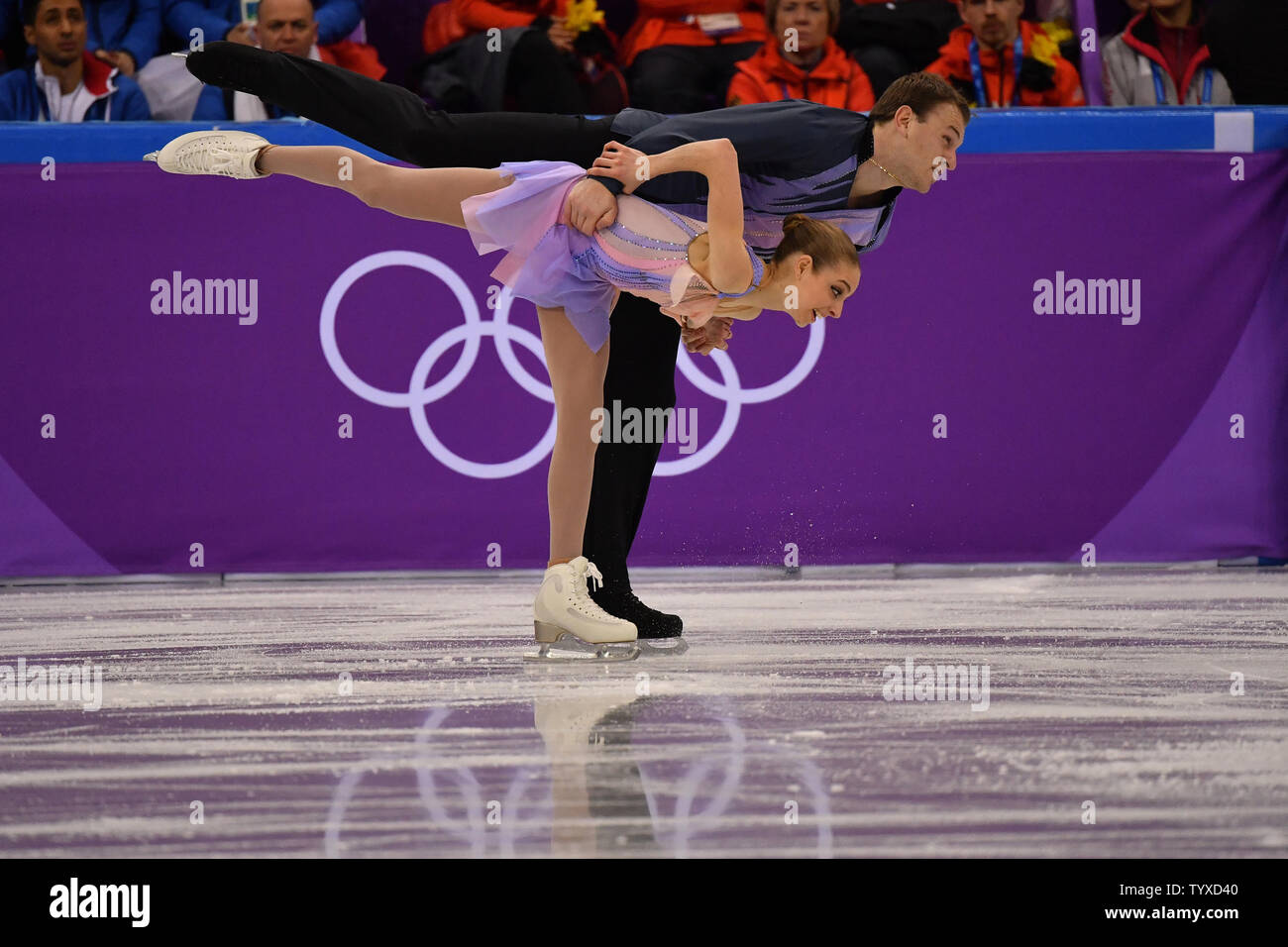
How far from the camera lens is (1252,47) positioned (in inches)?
197

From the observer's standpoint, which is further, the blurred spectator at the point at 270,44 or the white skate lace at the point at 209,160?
the blurred spectator at the point at 270,44

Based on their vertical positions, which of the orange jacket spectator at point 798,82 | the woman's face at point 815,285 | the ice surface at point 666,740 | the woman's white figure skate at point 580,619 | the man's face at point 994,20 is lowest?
the ice surface at point 666,740

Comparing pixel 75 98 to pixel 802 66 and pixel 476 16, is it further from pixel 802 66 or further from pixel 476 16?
pixel 802 66

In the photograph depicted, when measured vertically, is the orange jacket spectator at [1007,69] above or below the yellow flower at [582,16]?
below

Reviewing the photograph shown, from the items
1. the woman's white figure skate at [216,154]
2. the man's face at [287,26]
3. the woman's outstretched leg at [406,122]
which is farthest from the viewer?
the man's face at [287,26]

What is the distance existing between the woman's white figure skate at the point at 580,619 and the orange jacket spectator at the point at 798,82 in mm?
2620

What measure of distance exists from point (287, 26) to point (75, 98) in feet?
2.57

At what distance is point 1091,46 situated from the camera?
207 inches

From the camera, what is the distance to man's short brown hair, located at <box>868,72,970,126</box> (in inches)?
111

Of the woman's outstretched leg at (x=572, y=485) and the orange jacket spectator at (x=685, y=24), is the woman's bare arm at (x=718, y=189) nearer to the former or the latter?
the woman's outstretched leg at (x=572, y=485)

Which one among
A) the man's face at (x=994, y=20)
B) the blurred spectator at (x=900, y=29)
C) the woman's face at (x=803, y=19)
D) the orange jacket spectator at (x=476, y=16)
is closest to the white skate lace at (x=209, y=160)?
the orange jacket spectator at (x=476, y=16)

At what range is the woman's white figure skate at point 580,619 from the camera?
2.84 metres

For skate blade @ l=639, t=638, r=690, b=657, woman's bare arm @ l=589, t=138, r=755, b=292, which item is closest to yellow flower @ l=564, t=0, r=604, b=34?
woman's bare arm @ l=589, t=138, r=755, b=292
